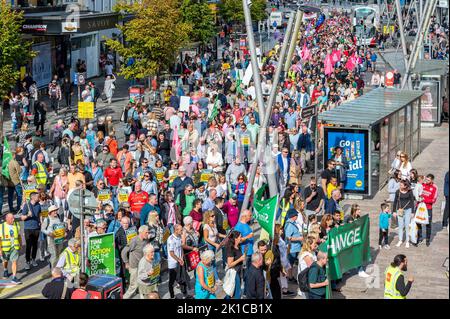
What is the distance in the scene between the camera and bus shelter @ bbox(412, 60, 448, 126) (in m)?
40.2

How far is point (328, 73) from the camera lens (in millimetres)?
Answer: 49344

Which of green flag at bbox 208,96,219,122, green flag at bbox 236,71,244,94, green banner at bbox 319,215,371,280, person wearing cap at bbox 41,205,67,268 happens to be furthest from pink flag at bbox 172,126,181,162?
green flag at bbox 236,71,244,94

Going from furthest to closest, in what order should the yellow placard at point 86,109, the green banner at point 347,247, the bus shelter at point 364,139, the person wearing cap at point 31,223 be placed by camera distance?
the yellow placard at point 86,109 → the bus shelter at point 364,139 → the person wearing cap at point 31,223 → the green banner at point 347,247

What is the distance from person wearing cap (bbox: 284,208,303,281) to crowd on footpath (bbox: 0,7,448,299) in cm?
2

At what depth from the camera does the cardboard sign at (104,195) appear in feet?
68.4

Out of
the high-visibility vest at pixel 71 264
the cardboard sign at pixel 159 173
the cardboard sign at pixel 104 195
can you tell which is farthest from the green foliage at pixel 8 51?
the high-visibility vest at pixel 71 264

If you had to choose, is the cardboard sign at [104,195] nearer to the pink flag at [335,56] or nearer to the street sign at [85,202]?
the street sign at [85,202]

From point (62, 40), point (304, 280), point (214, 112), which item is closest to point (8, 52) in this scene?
point (214, 112)

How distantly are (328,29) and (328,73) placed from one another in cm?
3535

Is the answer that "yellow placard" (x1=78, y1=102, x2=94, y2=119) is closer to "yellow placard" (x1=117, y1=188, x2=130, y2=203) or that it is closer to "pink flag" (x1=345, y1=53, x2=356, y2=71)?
"yellow placard" (x1=117, y1=188, x2=130, y2=203)

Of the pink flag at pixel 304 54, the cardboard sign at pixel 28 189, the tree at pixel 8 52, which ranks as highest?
the tree at pixel 8 52

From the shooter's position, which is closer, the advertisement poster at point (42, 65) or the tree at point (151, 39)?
the tree at point (151, 39)

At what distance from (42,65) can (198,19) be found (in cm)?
1503

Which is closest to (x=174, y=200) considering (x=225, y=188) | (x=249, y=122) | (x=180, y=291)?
(x=225, y=188)
